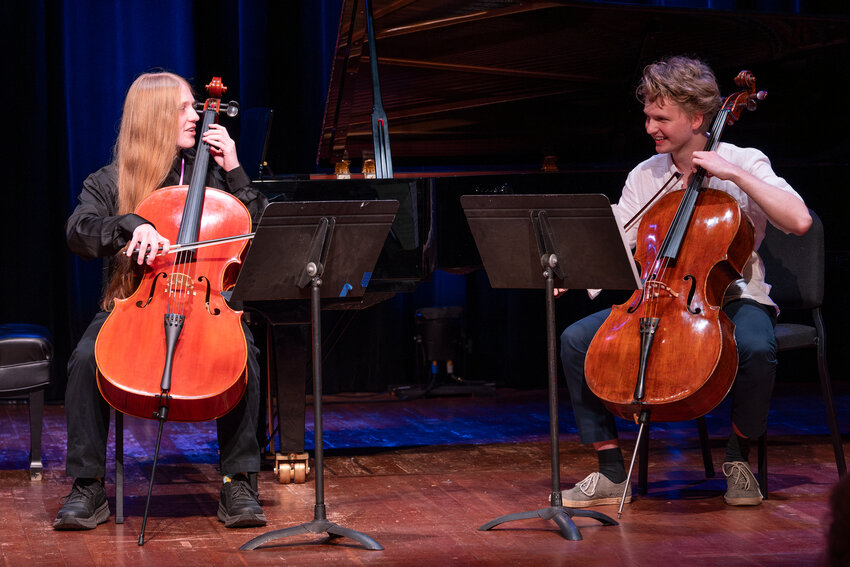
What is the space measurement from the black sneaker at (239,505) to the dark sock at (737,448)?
1.42 meters

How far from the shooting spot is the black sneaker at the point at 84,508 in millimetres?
2791

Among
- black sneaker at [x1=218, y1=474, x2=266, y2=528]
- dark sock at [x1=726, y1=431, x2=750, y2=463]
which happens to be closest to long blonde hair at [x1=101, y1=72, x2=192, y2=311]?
black sneaker at [x1=218, y1=474, x2=266, y2=528]

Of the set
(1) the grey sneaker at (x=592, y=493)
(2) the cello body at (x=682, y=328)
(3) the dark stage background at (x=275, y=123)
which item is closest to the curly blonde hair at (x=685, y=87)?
(2) the cello body at (x=682, y=328)

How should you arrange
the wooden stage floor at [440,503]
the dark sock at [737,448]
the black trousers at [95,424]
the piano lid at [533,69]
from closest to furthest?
1. the wooden stage floor at [440,503]
2. the black trousers at [95,424]
3. the dark sock at [737,448]
4. the piano lid at [533,69]

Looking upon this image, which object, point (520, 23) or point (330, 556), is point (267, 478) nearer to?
point (330, 556)

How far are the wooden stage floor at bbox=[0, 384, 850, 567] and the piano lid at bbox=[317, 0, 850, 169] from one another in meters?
1.37

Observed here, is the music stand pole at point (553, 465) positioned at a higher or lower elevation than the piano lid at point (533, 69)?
lower

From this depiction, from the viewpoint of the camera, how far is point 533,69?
4.50 metres

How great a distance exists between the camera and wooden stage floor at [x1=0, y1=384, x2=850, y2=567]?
2.54 m

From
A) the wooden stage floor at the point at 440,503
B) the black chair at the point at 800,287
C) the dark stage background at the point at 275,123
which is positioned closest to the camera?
the wooden stage floor at the point at 440,503

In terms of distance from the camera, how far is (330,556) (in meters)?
2.53

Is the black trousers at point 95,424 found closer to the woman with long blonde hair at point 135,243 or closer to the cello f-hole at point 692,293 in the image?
Answer: the woman with long blonde hair at point 135,243

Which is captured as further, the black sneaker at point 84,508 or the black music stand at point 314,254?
the black sneaker at point 84,508

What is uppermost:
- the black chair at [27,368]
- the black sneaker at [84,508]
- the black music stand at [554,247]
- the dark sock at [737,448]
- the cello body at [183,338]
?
the black music stand at [554,247]
